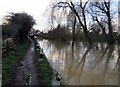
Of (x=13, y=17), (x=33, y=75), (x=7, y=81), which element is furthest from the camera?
(x=13, y=17)

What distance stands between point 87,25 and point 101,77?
90.4ft

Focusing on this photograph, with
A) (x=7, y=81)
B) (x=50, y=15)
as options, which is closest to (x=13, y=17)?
(x=50, y=15)

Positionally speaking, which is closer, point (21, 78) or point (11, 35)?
point (21, 78)

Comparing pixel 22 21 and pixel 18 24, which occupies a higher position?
pixel 22 21

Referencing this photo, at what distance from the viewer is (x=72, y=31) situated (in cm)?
3988

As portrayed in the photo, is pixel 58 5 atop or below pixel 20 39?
atop

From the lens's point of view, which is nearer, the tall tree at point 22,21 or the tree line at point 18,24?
the tree line at point 18,24

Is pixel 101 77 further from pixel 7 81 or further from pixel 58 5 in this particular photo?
pixel 58 5

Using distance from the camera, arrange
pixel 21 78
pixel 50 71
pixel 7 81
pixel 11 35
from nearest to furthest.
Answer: pixel 7 81 → pixel 21 78 → pixel 50 71 → pixel 11 35

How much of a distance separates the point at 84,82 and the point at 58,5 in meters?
26.8

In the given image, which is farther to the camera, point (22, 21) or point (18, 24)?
point (22, 21)

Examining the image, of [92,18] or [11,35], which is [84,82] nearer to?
[11,35]

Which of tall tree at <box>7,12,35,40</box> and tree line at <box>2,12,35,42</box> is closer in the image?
tree line at <box>2,12,35,42</box>

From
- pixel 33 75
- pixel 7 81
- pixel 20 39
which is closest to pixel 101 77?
pixel 33 75
